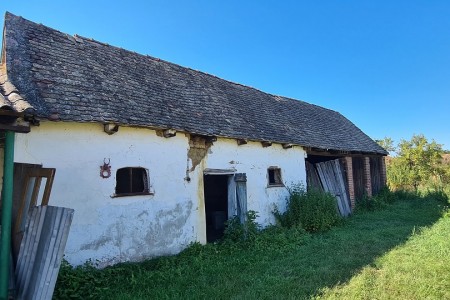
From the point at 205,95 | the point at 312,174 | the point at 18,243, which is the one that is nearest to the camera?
the point at 18,243

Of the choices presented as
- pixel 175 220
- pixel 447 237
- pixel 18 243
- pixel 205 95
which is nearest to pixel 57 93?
pixel 18 243

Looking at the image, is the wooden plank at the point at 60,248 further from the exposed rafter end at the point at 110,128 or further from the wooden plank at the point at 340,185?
the wooden plank at the point at 340,185

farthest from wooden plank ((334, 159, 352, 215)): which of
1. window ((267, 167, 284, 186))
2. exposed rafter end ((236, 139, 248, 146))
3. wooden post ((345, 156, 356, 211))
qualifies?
exposed rafter end ((236, 139, 248, 146))

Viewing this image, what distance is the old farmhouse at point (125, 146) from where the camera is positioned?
559 centimetres

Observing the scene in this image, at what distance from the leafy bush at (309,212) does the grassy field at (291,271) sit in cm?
82

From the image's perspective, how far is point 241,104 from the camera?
1180 centimetres

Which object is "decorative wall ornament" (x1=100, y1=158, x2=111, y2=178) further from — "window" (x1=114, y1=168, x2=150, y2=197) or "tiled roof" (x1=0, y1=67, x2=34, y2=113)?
"tiled roof" (x1=0, y1=67, x2=34, y2=113)

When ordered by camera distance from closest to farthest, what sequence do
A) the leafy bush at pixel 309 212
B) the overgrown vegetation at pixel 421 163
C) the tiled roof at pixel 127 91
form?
the tiled roof at pixel 127 91 < the leafy bush at pixel 309 212 < the overgrown vegetation at pixel 421 163

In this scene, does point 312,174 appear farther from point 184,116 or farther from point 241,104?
point 184,116

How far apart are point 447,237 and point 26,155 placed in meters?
9.39

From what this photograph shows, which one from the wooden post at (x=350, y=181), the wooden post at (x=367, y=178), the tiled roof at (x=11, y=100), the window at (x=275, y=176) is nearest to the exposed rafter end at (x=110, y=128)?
the tiled roof at (x=11, y=100)

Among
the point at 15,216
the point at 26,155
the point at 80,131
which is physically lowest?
the point at 15,216

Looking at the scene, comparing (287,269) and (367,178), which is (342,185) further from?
(287,269)

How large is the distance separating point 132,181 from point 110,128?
1.32 m
